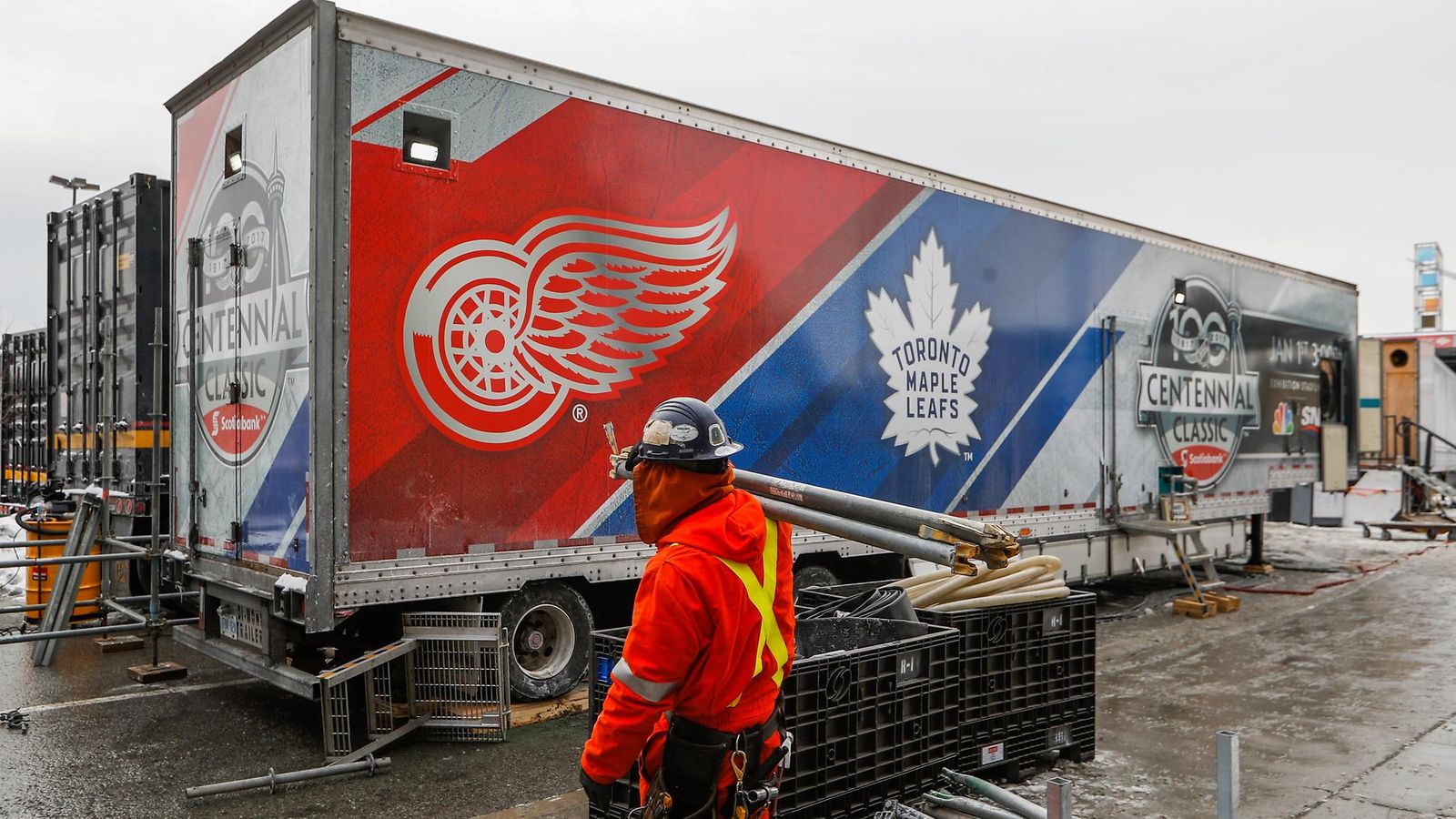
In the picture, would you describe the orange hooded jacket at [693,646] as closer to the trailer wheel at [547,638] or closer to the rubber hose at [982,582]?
the rubber hose at [982,582]

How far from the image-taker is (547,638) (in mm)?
6902

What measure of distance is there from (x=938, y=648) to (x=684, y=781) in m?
2.34

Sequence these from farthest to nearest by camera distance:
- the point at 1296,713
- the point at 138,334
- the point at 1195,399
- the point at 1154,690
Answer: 1. the point at 1195,399
2. the point at 138,334
3. the point at 1154,690
4. the point at 1296,713

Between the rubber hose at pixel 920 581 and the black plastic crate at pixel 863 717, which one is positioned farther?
the rubber hose at pixel 920 581

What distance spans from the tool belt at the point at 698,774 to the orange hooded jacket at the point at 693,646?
1.5 inches

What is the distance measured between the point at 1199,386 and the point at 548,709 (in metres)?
9.52

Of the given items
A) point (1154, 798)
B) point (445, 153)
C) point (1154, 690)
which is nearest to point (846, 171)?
point (445, 153)

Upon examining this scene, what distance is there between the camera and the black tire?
8.18 meters

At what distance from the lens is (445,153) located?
6246mm

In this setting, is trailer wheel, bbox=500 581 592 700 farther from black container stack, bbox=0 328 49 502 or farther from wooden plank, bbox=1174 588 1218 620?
black container stack, bbox=0 328 49 502

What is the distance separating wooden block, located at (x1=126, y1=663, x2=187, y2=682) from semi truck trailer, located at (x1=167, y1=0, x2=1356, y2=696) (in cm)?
102

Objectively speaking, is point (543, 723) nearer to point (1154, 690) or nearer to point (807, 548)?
point (807, 548)

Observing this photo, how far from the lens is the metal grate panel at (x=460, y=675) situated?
6.14 metres

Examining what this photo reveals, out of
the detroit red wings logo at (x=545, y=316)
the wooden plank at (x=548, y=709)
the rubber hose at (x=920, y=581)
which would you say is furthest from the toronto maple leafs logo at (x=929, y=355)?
the wooden plank at (x=548, y=709)
